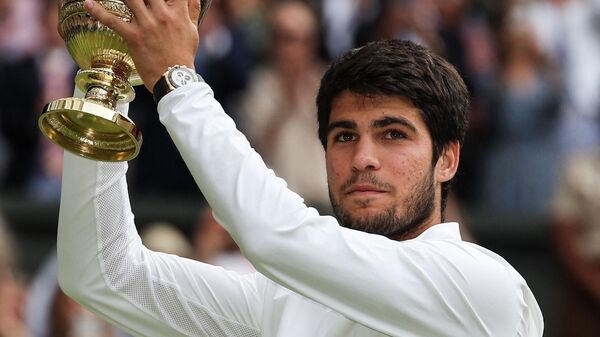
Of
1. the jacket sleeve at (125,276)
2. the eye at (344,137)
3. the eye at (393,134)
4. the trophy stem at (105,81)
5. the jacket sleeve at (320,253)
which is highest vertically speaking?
the trophy stem at (105,81)

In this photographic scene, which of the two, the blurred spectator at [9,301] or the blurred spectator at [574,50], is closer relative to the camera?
the blurred spectator at [9,301]

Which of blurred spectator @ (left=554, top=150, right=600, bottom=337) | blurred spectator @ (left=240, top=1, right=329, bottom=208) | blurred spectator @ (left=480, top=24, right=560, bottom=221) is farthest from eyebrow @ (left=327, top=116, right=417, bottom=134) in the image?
blurred spectator @ (left=480, top=24, right=560, bottom=221)

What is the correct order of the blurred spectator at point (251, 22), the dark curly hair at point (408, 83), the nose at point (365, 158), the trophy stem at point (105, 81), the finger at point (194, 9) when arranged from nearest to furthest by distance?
1. the finger at point (194, 9)
2. the trophy stem at point (105, 81)
3. the nose at point (365, 158)
4. the dark curly hair at point (408, 83)
5. the blurred spectator at point (251, 22)

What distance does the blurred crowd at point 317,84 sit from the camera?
892 cm

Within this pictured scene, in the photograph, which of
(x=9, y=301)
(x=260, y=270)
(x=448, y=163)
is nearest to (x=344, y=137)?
(x=448, y=163)

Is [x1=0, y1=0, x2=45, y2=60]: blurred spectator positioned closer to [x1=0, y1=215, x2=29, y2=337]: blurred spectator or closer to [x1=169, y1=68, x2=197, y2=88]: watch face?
[x1=0, y1=215, x2=29, y2=337]: blurred spectator

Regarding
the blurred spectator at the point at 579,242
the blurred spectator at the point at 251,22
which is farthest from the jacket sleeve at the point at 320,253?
the blurred spectator at the point at 251,22

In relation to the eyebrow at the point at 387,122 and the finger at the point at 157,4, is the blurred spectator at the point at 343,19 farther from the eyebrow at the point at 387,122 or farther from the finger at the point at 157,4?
the finger at the point at 157,4

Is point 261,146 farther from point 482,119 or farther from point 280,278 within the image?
point 280,278

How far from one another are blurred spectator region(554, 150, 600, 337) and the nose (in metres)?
4.66

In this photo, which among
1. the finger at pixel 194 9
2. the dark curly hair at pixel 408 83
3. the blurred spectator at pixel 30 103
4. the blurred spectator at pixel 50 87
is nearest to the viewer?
the finger at pixel 194 9

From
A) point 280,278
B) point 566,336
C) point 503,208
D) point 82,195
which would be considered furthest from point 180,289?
point 503,208

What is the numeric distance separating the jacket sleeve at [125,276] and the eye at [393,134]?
0.66m

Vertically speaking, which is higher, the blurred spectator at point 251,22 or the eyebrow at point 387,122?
the eyebrow at point 387,122
